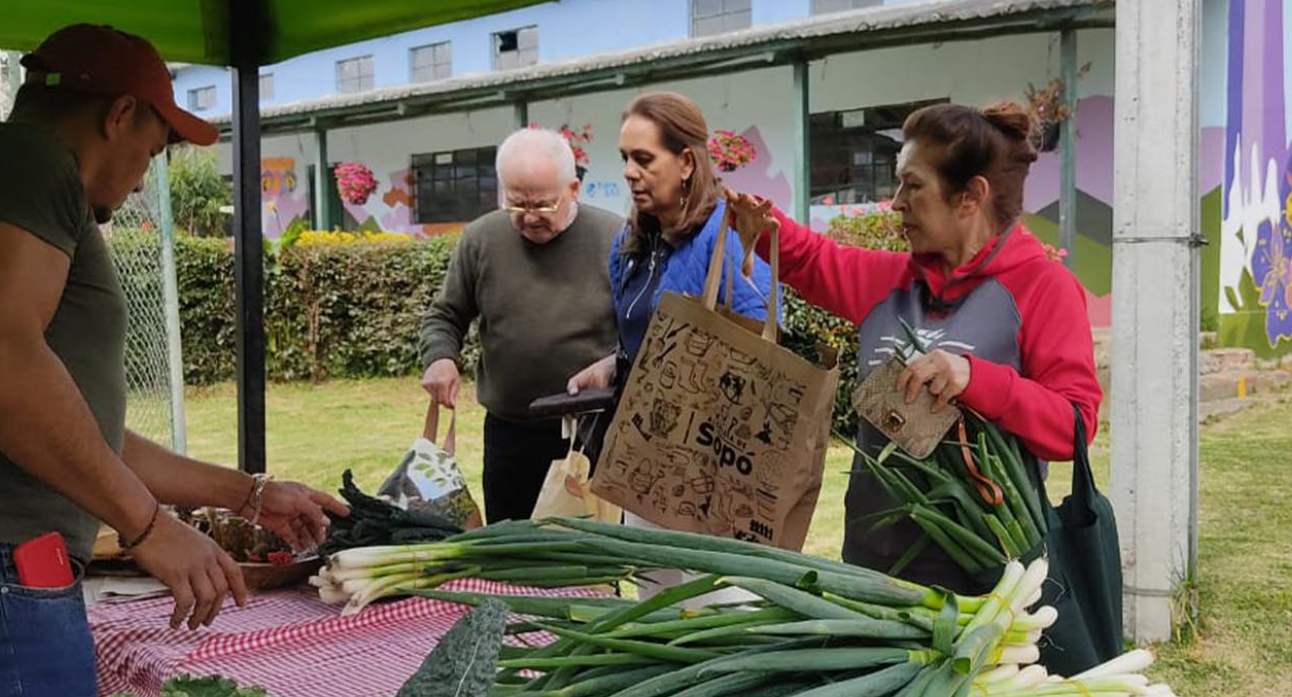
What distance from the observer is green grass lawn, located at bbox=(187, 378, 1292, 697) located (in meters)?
4.30

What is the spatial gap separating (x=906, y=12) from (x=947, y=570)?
904cm

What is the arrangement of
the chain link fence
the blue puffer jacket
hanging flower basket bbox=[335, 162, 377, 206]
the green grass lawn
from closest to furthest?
the blue puffer jacket
the green grass lawn
the chain link fence
hanging flower basket bbox=[335, 162, 377, 206]

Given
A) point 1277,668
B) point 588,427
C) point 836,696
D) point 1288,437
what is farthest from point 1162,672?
point 1288,437

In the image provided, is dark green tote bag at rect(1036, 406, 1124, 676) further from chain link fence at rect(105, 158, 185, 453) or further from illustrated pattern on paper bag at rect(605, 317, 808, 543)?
chain link fence at rect(105, 158, 185, 453)

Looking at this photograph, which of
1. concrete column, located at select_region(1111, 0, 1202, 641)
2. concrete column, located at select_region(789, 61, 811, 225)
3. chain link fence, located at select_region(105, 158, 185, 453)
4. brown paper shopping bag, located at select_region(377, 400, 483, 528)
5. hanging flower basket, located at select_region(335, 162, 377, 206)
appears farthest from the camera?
hanging flower basket, located at select_region(335, 162, 377, 206)

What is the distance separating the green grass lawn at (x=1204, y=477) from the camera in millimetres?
4297

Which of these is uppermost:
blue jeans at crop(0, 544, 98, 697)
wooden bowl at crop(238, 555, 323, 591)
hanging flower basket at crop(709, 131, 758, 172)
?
hanging flower basket at crop(709, 131, 758, 172)

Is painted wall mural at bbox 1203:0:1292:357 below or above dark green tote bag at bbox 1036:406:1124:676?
above

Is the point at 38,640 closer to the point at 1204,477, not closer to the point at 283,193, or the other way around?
the point at 1204,477

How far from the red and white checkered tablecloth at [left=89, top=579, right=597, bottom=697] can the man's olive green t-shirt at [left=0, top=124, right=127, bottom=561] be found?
0.24m

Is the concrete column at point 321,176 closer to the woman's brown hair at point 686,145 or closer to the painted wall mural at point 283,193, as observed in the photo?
the painted wall mural at point 283,193

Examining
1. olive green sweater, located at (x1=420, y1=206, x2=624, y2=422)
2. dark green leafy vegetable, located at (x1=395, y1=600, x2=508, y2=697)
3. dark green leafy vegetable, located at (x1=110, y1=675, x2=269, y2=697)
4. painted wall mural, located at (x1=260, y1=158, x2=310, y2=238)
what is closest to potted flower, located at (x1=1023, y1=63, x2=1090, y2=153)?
olive green sweater, located at (x1=420, y1=206, x2=624, y2=422)

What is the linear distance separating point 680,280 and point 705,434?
0.71 meters

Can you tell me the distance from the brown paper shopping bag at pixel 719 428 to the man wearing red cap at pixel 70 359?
0.76m
